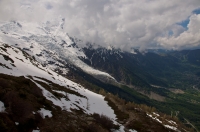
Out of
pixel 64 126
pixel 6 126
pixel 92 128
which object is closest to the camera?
pixel 6 126

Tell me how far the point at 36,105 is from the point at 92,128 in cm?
1103

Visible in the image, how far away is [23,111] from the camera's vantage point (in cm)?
2598

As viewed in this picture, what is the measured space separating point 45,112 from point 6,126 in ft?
44.2

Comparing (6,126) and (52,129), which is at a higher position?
(6,126)

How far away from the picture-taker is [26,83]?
47.7 meters

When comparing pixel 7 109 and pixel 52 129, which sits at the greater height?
pixel 7 109

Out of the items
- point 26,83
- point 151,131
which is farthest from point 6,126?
point 151,131

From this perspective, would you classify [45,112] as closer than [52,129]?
No

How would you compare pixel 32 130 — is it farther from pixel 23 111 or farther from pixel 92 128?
pixel 92 128

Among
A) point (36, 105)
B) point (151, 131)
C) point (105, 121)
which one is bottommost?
point (151, 131)

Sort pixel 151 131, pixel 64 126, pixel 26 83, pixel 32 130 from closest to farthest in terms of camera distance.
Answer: pixel 32 130
pixel 64 126
pixel 26 83
pixel 151 131

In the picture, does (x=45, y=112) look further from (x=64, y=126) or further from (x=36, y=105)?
(x=64, y=126)

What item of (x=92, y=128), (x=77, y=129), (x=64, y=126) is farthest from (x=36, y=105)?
(x=92, y=128)

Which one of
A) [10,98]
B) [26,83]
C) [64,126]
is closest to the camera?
[10,98]
